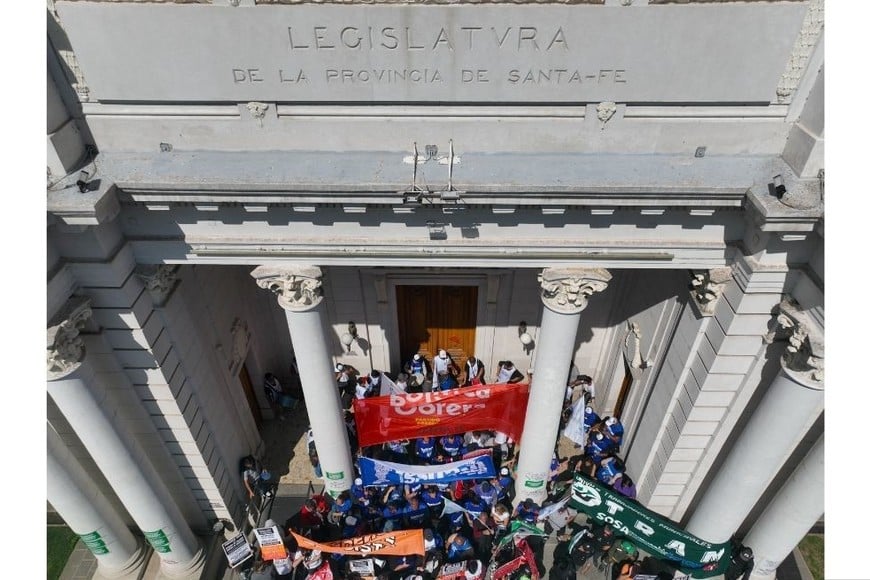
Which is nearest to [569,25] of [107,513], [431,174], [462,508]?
[431,174]

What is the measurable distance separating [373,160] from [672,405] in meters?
9.31

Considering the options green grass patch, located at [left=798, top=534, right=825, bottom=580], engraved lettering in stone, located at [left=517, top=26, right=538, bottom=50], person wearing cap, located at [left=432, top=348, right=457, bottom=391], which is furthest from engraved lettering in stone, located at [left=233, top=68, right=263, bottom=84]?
green grass patch, located at [left=798, top=534, right=825, bottom=580]

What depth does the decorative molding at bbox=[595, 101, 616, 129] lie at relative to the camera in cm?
980

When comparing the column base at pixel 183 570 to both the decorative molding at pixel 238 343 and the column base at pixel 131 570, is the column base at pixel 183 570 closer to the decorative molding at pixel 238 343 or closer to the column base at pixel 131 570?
the column base at pixel 131 570

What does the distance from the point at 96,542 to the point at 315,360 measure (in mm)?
7576

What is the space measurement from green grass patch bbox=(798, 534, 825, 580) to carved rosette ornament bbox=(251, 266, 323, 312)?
15.2 metres

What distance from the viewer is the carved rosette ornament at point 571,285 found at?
1119 centimetres

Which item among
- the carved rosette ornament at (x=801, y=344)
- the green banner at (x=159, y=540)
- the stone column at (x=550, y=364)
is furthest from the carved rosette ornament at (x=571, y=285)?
the green banner at (x=159, y=540)

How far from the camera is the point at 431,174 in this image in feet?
32.6

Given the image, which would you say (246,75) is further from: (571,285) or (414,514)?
(414,514)

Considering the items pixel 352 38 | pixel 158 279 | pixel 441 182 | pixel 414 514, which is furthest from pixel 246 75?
pixel 414 514

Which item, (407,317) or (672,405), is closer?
(672,405)

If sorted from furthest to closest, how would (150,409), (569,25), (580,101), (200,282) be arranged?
(200,282)
(150,409)
(580,101)
(569,25)

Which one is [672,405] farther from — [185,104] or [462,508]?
[185,104]
